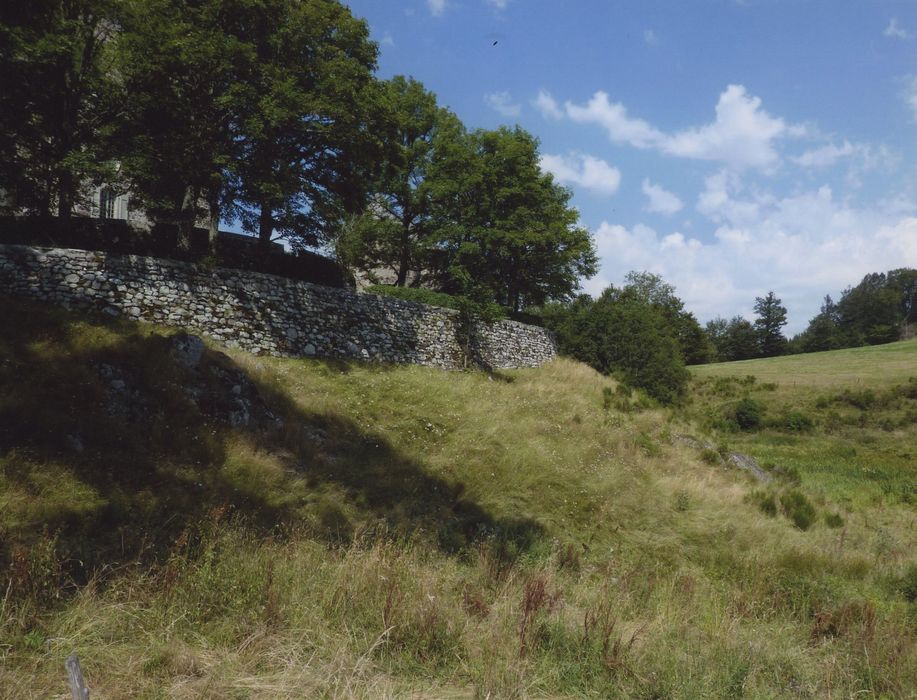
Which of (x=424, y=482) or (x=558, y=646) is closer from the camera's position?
(x=558, y=646)

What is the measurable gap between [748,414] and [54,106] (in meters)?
37.6

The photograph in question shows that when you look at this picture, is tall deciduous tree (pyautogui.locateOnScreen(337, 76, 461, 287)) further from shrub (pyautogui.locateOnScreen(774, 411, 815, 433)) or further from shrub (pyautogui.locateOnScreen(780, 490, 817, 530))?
shrub (pyautogui.locateOnScreen(774, 411, 815, 433))

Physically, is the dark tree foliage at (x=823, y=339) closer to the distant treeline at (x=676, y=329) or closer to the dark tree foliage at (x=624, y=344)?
the distant treeline at (x=676, y=329)

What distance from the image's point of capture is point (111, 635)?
3941 mm

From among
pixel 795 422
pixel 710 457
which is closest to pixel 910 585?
pixel 710 457

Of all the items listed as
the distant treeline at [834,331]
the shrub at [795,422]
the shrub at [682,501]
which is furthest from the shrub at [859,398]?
the distant treeline at [834,331]

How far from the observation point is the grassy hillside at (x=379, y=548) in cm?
404

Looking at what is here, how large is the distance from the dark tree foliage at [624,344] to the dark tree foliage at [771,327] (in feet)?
216

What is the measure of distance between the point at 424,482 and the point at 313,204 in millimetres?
12051

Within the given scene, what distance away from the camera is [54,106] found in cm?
1395

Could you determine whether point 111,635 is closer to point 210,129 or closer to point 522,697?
point 522,697

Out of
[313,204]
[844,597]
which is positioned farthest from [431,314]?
[844,597]

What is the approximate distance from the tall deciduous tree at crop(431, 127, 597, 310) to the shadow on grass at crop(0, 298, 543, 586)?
2012 centimetres

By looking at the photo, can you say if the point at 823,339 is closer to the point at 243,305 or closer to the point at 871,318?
the point at 871,318
